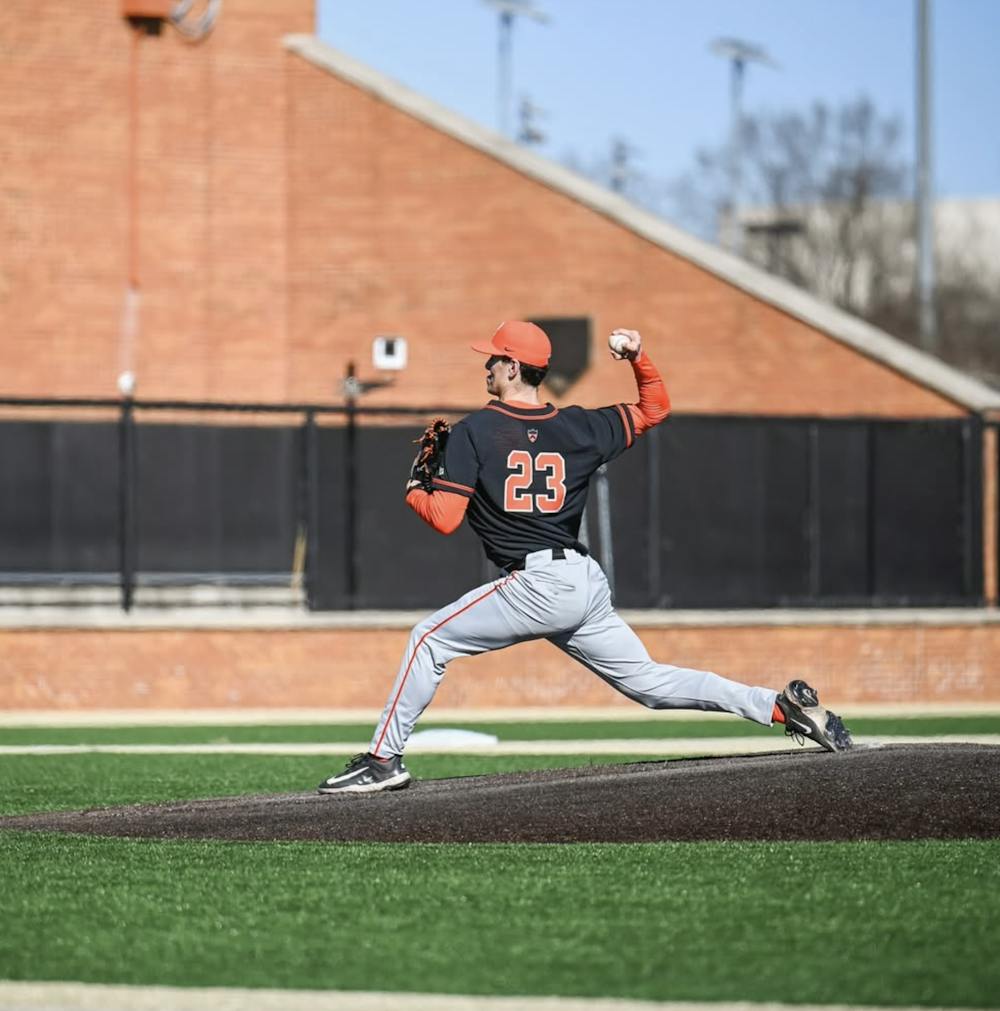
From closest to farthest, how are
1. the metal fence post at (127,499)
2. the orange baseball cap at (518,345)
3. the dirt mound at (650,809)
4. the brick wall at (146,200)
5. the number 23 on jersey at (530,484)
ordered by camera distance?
the dirt mound at (650,809) < the number 23 on jersey at (530,484) < the orange baseball cap at (518,345) < the metal fence post at (127,499) < the brick wall at (146,200)

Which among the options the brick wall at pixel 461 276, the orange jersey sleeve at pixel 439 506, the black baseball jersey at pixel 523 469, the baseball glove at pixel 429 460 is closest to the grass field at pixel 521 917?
the black baseball jersey at pixel 523 469

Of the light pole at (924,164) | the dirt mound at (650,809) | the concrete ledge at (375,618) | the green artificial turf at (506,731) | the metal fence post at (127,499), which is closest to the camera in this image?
the dirt mound at (650,809)

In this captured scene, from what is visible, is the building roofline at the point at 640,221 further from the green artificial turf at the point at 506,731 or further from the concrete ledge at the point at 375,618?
the green artificial turf at the point at 506,731

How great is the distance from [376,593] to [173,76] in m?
8.53

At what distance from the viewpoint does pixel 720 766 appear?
9484mm

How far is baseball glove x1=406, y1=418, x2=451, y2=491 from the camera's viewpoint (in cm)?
859

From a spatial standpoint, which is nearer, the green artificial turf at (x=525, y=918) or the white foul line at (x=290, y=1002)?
the white foul line at (x=290, y=1002)

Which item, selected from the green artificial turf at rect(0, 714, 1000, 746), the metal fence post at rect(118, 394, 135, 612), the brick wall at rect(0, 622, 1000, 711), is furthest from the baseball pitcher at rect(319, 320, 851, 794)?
the metal fence post at rect(118, 394, 135, 612)

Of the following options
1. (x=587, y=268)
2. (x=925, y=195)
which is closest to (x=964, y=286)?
(x=925, y=195)

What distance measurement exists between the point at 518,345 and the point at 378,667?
8.34 meters

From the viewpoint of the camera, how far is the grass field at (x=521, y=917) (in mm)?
5676

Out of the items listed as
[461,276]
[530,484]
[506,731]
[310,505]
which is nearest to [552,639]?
[530,484]

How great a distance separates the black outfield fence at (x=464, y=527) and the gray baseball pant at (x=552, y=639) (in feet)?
28.5

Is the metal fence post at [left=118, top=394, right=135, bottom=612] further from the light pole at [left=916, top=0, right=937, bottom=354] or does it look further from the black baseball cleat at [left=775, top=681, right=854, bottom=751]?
the light pole at [left=916, top=0, right=937, bottom=354]
